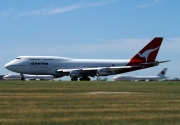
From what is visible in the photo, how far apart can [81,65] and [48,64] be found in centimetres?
664

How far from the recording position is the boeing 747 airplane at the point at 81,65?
8344cm

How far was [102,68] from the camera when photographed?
270 ft

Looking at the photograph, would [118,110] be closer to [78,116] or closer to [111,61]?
[78,116]

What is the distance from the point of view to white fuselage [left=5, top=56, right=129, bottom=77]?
275 ft

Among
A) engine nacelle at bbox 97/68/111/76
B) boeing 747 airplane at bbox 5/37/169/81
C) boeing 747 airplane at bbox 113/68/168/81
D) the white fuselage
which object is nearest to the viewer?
engine nacelle at bbox 97/68/111/76

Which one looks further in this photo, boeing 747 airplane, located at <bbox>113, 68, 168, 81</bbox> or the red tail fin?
boeing 747 airplane, located at <bbox>113, 68, 168, 81</bbox>

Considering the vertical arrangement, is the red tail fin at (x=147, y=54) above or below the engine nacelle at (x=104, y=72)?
above

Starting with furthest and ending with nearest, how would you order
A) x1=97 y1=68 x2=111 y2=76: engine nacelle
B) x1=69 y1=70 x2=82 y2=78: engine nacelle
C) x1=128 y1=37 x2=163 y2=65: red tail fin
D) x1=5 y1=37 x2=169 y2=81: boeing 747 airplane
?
1. x1=128 y1=37 x2=163 y2=65: red tail fin
2. x1=5 y1=37 x2=169 y2=81: boeing 747 airplane
3. x1=69 y1=70 x2=82 y2=78: engine nacelle
4. x1=97 y1=68 x2=111 y2=76: engine nacelle

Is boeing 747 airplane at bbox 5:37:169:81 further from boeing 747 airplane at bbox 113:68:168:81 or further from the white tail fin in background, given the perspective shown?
the white tail fin in background

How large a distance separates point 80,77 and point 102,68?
15.7 ft

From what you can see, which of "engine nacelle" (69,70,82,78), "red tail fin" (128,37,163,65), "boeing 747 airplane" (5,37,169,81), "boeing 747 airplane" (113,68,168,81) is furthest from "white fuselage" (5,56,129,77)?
"boeing 747 airplane" (113,68,168,81)

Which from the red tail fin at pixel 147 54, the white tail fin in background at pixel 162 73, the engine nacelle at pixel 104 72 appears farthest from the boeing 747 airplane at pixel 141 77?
the engine nacelle at pixel 104 72

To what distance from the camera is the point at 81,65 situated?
8719 centimetres

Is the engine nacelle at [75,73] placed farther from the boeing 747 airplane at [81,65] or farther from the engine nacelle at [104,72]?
the engine nacelle at [104,72]
